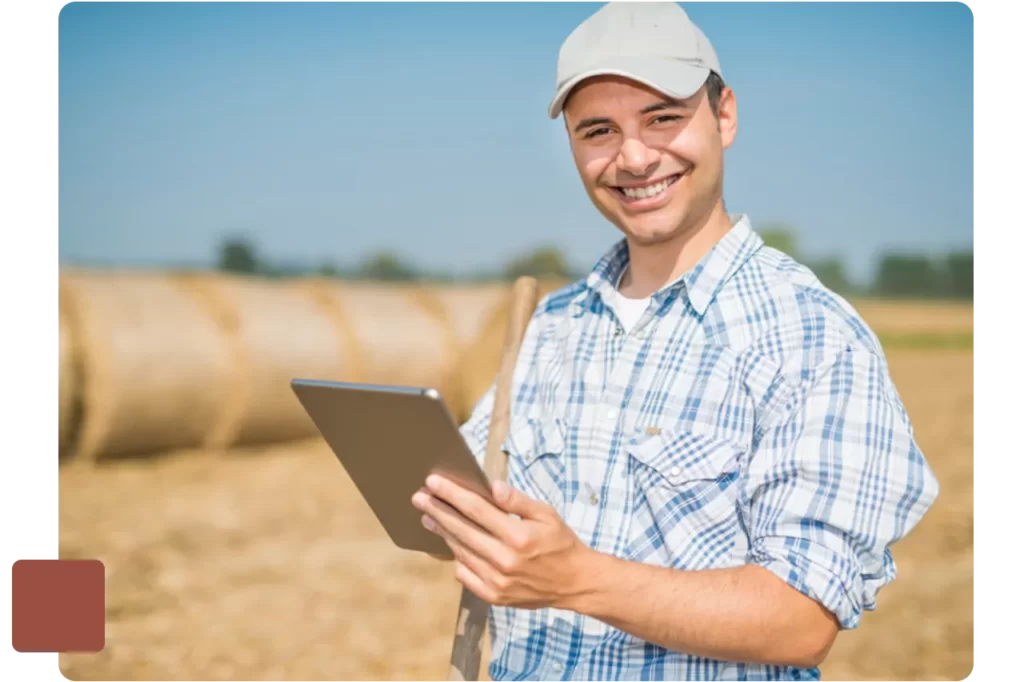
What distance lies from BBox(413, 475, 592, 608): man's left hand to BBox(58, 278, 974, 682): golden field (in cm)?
265

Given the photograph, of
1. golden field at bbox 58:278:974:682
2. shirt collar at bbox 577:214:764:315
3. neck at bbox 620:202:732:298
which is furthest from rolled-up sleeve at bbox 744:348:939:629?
golden field at bbox 58:278:974:682

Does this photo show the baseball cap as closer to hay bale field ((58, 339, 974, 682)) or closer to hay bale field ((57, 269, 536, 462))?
hay bale field ((58, 339, 974, 682))

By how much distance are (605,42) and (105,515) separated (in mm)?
5139

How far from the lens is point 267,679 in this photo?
4.11 metres

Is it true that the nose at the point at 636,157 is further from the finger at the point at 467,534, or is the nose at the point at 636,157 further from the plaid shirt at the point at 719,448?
the finger at the point at 467,534

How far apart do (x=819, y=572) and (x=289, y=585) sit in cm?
388

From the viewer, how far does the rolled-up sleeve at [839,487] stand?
5.26 feet

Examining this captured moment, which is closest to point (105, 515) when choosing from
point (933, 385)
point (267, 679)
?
point (267, 679)

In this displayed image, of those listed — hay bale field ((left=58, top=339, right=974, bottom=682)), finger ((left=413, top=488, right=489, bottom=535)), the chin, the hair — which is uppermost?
the hair

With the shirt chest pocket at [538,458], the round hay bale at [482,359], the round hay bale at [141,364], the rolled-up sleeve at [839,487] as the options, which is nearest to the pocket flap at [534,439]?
the shirt chest pocket at [538,458]

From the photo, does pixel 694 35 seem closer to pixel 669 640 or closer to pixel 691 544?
pixel 691 544

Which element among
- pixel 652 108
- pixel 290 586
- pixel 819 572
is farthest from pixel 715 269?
pixel 290 586

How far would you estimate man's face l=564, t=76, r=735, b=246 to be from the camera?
1.91 m

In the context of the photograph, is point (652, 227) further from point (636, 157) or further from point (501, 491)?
point (501, 491)
